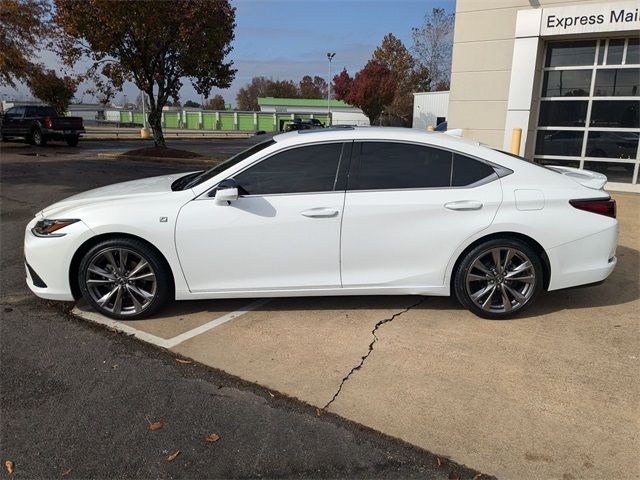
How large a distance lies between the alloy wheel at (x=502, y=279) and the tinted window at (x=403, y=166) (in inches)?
29.1

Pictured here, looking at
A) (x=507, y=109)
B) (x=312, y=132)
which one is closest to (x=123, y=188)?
(x=312, y=132)

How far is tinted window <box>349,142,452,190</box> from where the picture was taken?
426 centimetres

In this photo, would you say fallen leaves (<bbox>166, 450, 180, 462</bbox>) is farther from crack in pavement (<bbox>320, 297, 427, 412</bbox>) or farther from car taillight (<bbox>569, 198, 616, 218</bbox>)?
car taillight (<bbox>569, 198, 616, 218</bbox>)

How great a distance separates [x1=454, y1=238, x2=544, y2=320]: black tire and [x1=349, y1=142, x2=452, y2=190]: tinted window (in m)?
0.68

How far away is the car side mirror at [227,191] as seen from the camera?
4.05 m

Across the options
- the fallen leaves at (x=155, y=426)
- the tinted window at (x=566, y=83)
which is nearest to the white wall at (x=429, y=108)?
the tinted window at (x=566, y=83)

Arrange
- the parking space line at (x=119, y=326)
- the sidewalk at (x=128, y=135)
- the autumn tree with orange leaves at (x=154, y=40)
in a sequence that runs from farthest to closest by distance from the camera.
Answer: the sidewalk at (x=128, y=135) < the autumn tree with orange leaves at (x=154, y=40) < the parking space line at (x=119, y=326)

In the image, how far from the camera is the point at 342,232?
13.6ft

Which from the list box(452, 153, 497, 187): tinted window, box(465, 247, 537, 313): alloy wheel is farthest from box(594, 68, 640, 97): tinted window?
box(465, 247, 537, 313): alloy wheel

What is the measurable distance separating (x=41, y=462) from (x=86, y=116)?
105 metres

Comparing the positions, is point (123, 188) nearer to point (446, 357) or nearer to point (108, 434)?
point (108, 434)

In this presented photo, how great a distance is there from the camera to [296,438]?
2.86 meters

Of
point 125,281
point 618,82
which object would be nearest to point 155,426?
point 125,281

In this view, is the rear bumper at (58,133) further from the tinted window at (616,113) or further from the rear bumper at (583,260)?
the rear bumper at (583,260)
